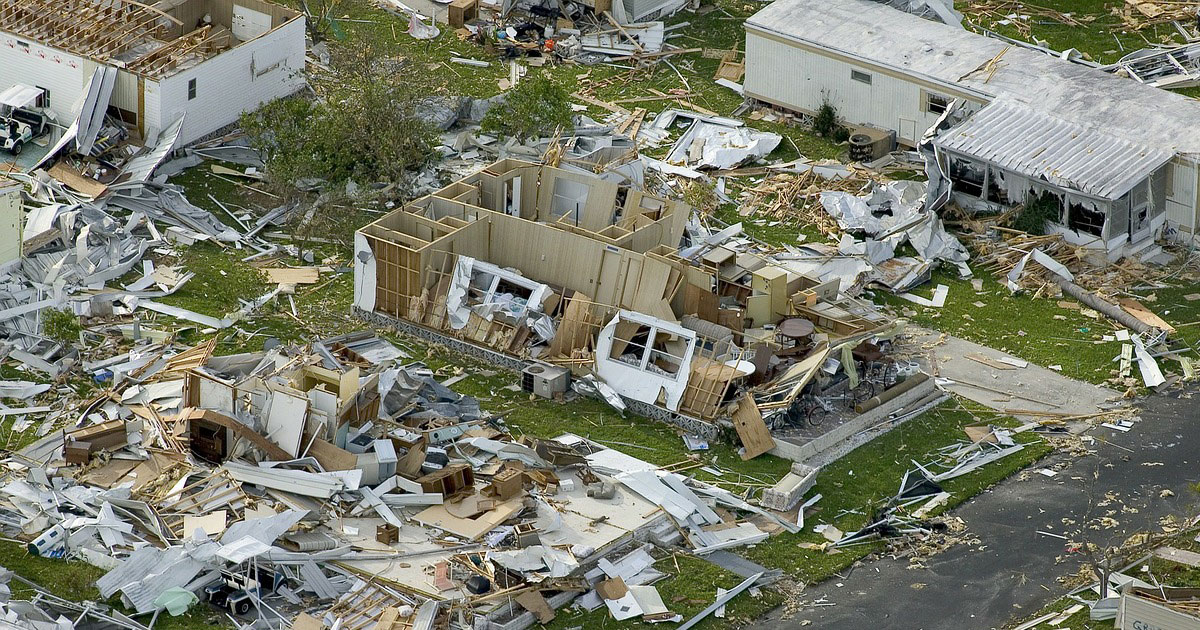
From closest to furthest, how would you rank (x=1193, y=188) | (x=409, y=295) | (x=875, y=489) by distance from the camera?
(x=875, y=489) < (x=409, y=295) < (x=1193, y=188)

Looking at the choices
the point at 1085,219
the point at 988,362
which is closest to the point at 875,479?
the point at 988,362

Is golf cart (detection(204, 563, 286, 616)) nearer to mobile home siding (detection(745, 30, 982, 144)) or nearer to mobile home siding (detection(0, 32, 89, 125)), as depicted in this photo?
mobile home siding (detection(0, 32, 89, 125))

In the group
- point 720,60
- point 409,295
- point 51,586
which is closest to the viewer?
point 51,586

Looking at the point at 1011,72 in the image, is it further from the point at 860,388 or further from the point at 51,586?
the point at 51,586

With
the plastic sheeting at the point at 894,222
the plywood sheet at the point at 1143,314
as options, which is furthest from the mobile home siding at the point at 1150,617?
the plastic sheeting at the point at 894,222

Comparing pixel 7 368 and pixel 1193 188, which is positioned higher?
pixel 1193 188

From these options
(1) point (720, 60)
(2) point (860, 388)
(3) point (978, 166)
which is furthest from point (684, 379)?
(1) point (720, 60)

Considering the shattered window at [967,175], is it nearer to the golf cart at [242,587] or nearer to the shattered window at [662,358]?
the shattered window at [662,358]
